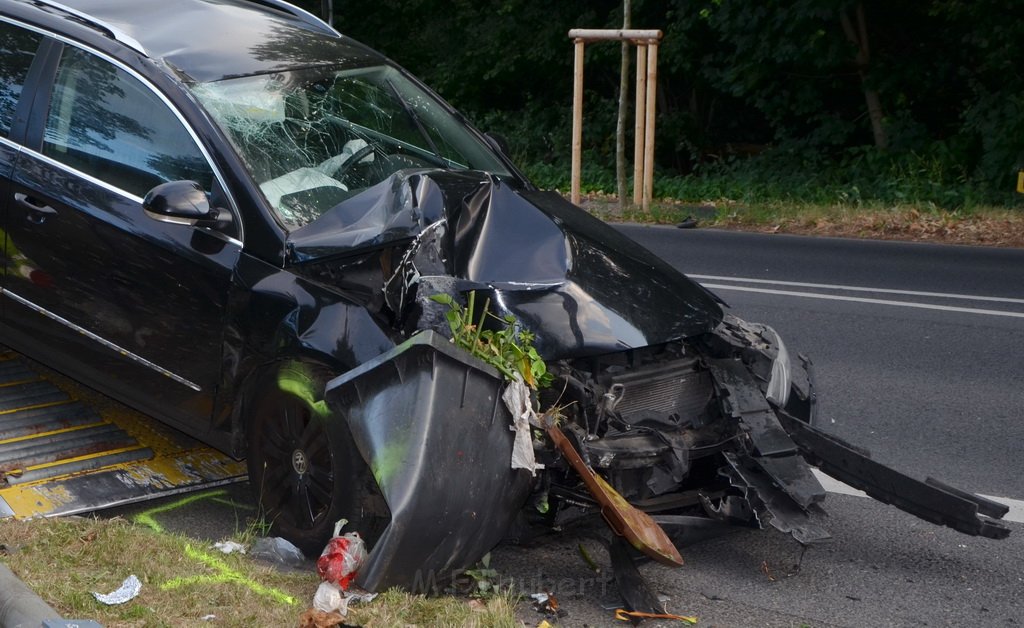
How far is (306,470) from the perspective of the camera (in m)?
4.44

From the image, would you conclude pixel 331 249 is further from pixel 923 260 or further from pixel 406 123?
pixel 923 260

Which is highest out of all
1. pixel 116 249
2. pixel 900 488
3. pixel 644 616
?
pixel 116 249

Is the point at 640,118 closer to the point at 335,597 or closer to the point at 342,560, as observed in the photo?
the point at 342,560

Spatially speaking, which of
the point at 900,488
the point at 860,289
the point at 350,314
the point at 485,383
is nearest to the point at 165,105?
the point at 350,314

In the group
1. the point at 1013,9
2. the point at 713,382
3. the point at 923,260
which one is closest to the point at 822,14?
the point at 1013,9

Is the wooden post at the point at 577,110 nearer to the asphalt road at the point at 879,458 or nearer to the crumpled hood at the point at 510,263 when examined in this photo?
the asphalt road at the point at 879,458

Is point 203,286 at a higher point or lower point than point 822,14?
lower

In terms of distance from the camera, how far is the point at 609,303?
15.0 ft

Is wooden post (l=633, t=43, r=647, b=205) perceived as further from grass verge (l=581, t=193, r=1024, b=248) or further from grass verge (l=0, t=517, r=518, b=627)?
grass verge (l=0, t=517, r=518, b=627)

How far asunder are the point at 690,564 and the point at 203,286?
7.11 feet

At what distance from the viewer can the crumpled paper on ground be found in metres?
4.04

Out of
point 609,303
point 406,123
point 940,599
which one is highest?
point 406,123

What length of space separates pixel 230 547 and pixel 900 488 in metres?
2.49

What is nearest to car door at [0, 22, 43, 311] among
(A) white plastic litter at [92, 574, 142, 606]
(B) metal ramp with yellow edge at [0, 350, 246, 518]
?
(B) metal ramp with yellow edge at [0, 350, 246, 518]
